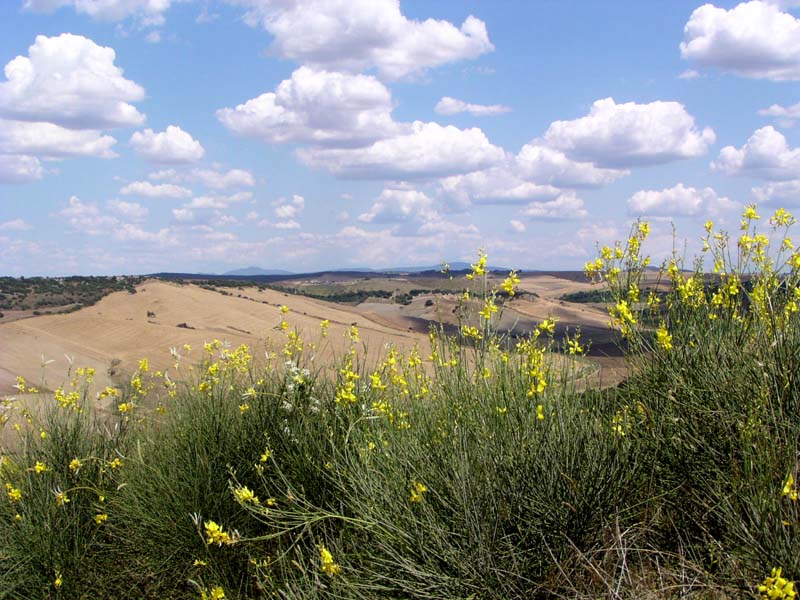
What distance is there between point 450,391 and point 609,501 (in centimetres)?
109

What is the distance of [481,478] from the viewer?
3668 mm

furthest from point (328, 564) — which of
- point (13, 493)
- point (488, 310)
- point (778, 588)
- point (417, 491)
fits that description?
point (13, 493)

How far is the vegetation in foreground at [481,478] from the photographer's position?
343 cm

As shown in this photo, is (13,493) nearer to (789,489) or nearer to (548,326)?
(548,326)

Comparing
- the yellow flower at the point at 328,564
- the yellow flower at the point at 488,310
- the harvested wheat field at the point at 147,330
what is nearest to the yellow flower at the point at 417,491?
the yellow flower at the point at 328,564

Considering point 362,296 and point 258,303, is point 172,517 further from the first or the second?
point 362,296

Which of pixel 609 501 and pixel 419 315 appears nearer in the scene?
pixel 609 501

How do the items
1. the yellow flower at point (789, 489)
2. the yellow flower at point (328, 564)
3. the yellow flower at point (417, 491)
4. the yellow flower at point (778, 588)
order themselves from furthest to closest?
1. the yellow flower at point (417, 491)
2. the yellow flower at point (328, 564)
3. the yellow flower at point (789, 489)
4. the yellow flower at point (778, 588)

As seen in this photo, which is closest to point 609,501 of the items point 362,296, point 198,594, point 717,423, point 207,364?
point 717,423

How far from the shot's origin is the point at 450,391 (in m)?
4.26

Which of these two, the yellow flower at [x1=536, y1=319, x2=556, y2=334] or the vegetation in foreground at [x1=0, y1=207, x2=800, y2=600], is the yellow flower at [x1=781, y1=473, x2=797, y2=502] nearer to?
the vegetation in foreground at [x1=0, y1=207, x2=800, y2=600]

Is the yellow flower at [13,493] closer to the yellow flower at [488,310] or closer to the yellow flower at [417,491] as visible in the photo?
the yellow flower at [417,491]

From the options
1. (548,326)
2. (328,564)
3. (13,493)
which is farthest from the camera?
(13,493)

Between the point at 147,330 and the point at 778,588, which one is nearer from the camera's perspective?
the point at 778,588
